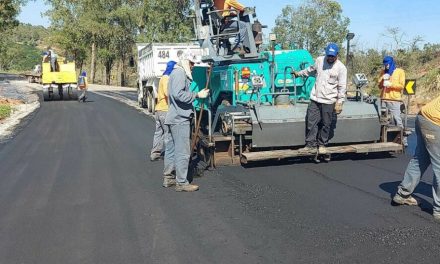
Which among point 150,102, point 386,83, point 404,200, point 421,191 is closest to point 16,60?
point 150,102

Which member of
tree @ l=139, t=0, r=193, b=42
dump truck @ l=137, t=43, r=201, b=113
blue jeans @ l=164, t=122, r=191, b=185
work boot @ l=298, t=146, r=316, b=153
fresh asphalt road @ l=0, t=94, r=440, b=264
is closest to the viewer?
fresh asphalt road @ l=0, t=94, r=440, b=264

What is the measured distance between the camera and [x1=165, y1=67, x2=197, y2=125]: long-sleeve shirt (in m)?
6.62

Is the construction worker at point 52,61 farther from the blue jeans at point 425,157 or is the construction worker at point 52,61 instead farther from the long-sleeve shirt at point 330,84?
the blue jeans at point 425,157

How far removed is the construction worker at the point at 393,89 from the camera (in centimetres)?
916

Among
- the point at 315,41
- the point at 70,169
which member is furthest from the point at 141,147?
the point at 315,41

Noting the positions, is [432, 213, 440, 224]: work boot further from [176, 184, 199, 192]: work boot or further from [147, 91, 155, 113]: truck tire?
[147, 91, 155, 113]: truck tire

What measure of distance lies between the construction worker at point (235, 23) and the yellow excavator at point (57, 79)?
17267 mm

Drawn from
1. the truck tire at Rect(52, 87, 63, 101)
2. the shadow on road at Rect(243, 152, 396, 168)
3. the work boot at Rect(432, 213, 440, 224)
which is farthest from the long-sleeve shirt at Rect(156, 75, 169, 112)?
the truck tire at Rect(52, 87, 63, 101)

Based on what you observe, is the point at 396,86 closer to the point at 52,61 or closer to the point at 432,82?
the point at 432,82

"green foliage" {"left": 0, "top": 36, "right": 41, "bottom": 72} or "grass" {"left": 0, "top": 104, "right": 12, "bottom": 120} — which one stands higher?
"green foliage" {"left": 0, "top": 36, "right": 41, "bottom": 72}

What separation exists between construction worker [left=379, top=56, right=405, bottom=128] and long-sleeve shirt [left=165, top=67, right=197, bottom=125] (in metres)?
4.31

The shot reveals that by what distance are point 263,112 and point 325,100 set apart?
39.7 inches

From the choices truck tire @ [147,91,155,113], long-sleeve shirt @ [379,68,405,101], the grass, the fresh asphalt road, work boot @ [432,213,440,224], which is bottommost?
the fresh asphalt road

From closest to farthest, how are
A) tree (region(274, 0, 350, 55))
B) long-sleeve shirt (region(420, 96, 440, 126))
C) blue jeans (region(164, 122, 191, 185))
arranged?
long-sleeve shirt (region(420, 96, 440, 126)) → blue jeans (region(164, 122, 191, 185)) → tree (region(274, 0, 350, 55))
